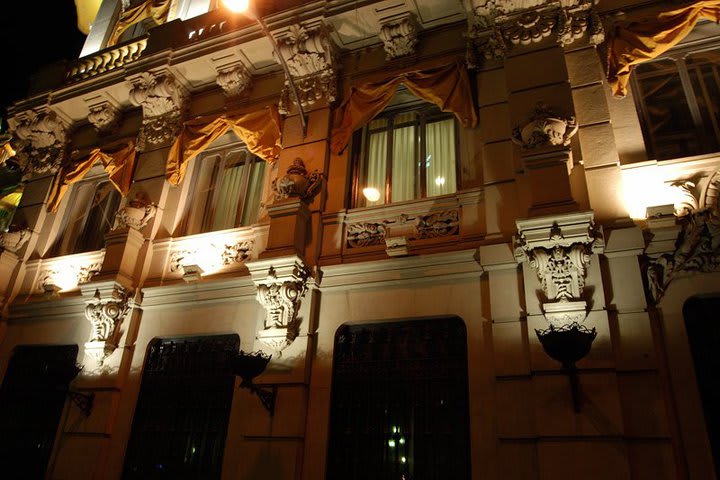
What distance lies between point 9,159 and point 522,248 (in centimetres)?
1438

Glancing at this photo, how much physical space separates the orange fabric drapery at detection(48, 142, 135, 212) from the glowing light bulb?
5.87 m

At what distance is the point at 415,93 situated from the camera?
1018 cm

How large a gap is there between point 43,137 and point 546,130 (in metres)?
13.0

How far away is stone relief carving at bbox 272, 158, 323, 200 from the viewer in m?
9.76

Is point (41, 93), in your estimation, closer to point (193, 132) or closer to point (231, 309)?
point (193, 132)

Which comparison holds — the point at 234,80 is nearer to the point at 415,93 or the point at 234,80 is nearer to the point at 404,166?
the point at 415,93

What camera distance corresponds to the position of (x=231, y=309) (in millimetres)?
9828

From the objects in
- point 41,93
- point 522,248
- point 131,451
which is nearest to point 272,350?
point 131,451

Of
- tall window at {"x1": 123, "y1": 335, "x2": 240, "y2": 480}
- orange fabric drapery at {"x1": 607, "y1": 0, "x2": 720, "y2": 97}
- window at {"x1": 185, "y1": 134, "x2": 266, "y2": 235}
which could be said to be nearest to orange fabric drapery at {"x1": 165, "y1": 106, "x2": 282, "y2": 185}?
window at {"x1": 185, "y1": 134, "x2": 266, "y2": 235}

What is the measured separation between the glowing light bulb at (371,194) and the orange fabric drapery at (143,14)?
30.2ft

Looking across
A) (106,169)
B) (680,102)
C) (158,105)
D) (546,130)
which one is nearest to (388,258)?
(546,130)

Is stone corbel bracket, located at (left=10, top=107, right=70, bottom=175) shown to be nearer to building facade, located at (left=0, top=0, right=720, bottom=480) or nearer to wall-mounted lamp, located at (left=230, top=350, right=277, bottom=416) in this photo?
building facade, located at (left=0, top=0, right=720, bottom=480)

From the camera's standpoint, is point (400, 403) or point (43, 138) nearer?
point (400, 403)

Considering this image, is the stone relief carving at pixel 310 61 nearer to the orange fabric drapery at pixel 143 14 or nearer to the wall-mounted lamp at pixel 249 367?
the wall-mounted lamp at pixel 249 367
